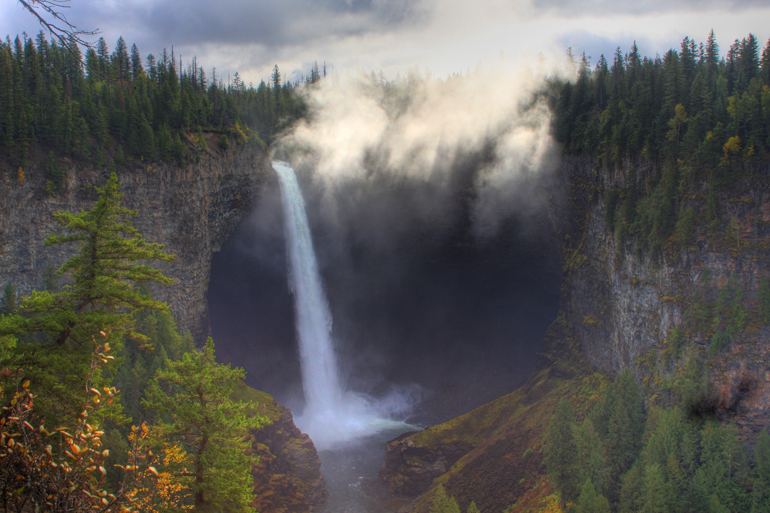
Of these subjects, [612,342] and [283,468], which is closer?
[283,468]

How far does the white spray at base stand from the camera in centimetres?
5488

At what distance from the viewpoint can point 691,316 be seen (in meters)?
31.8

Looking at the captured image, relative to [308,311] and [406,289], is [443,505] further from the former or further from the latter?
[406,289]

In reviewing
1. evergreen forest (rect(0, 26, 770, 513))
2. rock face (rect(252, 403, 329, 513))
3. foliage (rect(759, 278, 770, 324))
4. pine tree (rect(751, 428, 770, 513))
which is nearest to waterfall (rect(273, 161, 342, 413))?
evergreen forest (rect(0, 26, 770, 513))

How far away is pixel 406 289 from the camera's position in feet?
209

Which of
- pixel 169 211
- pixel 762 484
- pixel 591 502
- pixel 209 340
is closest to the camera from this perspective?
pixel 209 340

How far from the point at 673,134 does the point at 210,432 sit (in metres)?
34.9

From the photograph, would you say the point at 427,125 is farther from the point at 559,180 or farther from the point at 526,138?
the point at 559,180

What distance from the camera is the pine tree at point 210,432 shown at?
1773 cm

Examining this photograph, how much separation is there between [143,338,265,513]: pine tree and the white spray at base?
35715mm

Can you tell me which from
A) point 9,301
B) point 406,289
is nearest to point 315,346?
point 406,289

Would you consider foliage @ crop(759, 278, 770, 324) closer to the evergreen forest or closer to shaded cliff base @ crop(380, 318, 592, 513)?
the evergreen forest

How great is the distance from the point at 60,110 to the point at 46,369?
134 feet

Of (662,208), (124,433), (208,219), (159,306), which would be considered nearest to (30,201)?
(208,219)
